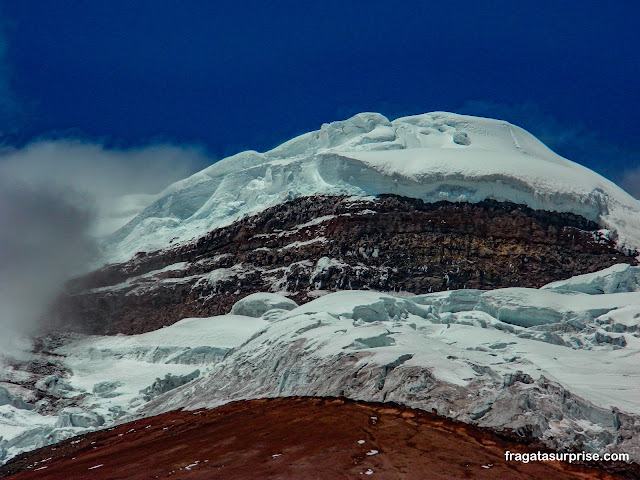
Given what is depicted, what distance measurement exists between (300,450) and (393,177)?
276ft

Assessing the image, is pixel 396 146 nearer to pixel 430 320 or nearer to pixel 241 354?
pixel 430 320

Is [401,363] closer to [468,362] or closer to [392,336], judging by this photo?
[468,362]

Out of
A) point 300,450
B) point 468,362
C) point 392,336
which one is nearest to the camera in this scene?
point 300,450

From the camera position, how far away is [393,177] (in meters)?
118

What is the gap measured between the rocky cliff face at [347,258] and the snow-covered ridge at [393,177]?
10.2 feet

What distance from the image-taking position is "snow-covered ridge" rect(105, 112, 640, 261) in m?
112

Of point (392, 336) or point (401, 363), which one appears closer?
point (401, 363)

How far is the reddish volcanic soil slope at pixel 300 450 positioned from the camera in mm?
33875

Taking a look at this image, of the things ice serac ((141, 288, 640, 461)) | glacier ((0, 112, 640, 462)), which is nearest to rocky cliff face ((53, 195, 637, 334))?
glacier ((0, 112, 640, 462))

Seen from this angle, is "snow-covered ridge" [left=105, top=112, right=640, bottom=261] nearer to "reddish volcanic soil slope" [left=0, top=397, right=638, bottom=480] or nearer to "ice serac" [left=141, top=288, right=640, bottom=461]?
"ice serac" [left=141, top=288, right=640, bottom=461]

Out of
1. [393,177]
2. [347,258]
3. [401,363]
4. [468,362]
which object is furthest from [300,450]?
[393,177]

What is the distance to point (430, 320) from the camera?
3123 inches

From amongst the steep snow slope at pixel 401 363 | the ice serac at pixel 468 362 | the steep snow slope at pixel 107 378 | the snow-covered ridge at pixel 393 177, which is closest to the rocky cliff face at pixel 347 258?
the snow-covered ridge at pixel 393 177

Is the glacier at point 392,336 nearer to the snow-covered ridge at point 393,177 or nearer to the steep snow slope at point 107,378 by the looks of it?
the steep snow slope at point 107,378
